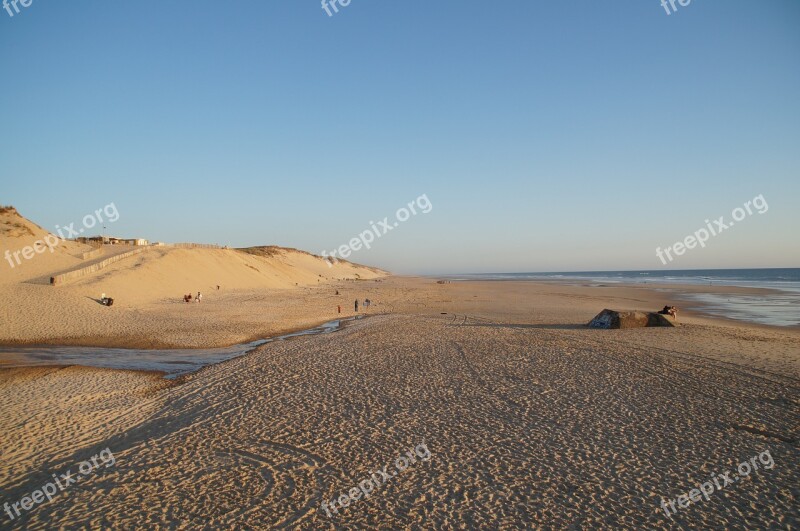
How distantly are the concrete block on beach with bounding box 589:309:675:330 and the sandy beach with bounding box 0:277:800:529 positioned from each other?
5911mm

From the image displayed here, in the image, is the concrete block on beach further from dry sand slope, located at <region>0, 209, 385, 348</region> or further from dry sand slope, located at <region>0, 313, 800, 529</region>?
dry sand slope, located at <region>0, 209, 385, 348</region>

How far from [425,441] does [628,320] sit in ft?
62.0

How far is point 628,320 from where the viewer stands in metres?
23.6

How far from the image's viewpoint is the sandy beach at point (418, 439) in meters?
6.73

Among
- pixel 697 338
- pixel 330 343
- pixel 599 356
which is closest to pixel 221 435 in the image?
pixel 330 343

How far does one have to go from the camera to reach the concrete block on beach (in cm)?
2345

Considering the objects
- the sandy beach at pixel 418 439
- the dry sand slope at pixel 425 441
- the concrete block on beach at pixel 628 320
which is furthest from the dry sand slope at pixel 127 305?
the concrete block on beach at pixel 628 320

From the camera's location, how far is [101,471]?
26.2 ft

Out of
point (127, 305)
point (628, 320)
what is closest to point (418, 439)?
point (628, 320)

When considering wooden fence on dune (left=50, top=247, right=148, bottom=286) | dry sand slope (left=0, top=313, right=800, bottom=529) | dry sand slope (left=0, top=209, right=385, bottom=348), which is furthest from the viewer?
wooden fence on dune (left=50, top=247, right=148, bottom=286)

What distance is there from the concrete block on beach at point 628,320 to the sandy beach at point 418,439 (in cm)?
591

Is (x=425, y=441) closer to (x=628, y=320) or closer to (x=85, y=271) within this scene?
(x=628, y=320)

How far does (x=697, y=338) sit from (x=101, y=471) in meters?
23.7

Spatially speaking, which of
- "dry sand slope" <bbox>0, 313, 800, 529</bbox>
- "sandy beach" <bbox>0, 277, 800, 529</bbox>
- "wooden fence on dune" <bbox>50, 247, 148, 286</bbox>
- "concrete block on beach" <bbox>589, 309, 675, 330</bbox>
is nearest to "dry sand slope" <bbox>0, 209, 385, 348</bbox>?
"wooden fence on dune" <bbox>50, 247, 148, 286</bbox>
